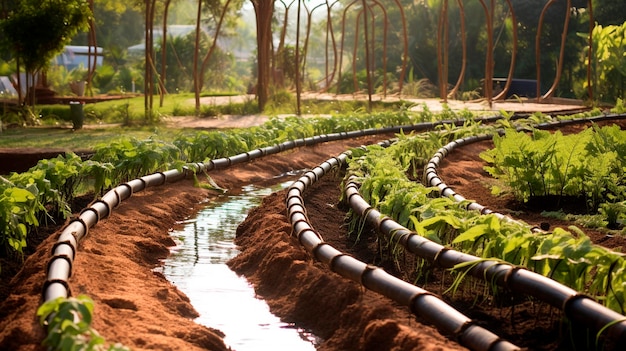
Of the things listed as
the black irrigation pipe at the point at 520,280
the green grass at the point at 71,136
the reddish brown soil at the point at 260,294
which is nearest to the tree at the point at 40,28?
the green grass at the point at 71,136

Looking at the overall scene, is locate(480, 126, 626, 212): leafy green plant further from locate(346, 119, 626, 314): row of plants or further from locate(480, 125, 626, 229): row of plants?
locate(346, 119, 626, 314): row of plants

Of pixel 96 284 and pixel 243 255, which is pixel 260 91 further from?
pixel 96 284

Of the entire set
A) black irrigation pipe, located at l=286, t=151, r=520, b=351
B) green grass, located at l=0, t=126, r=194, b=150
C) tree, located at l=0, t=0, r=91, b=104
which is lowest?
green grass, located at l=0, t=126, r=194, b=150

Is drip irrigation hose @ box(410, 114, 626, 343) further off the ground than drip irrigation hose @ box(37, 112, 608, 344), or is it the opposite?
drip irrigation hose @ box(410, 114, 626, 343)

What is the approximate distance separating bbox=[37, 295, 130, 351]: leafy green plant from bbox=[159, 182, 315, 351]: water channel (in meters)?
1.11

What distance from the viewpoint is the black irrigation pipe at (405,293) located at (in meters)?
3.52

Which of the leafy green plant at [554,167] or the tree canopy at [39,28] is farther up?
the tree canopy at [39,28]

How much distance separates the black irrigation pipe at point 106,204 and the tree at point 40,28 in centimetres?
484

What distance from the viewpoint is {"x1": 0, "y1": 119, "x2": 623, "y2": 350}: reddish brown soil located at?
3.82 m

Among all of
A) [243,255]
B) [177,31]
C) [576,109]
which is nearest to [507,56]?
[576,109]

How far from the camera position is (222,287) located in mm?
5207

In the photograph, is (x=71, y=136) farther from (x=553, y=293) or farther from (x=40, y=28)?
(x=553, y=293)

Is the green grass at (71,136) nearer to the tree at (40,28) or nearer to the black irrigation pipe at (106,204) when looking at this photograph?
the tree at (40,28)

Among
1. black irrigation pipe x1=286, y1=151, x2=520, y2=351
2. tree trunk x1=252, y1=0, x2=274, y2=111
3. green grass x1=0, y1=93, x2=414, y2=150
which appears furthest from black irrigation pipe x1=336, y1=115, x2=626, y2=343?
tree trunk x1=252, y1=0, x2=274, y2=111
